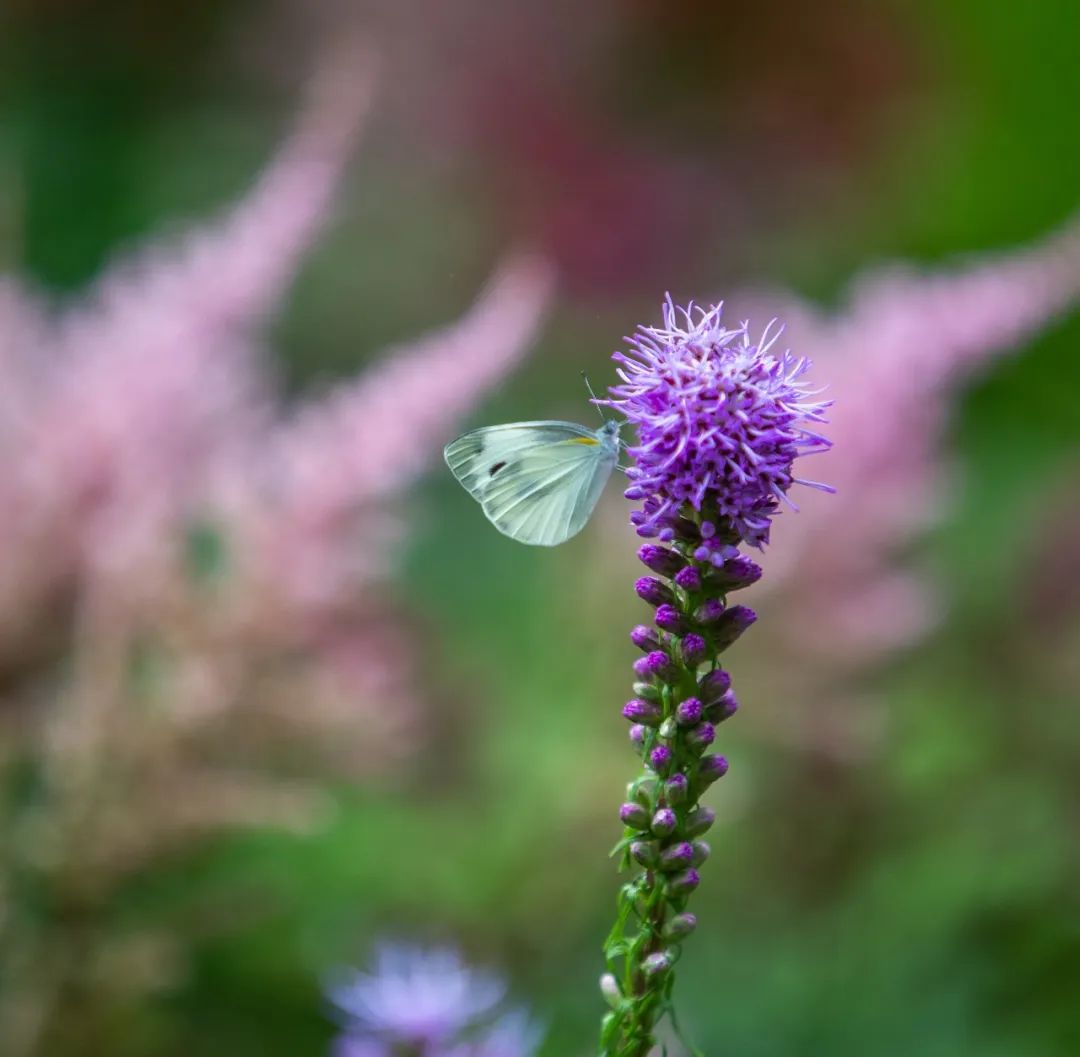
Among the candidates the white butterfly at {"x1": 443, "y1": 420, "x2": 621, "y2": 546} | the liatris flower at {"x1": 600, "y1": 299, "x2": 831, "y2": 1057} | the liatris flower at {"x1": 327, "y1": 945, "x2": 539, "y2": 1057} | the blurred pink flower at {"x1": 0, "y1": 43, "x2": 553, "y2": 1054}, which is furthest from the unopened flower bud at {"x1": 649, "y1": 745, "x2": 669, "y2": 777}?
the blurred pink flower at {"x1": 0, "y1": 43, "x2": 553, "y2": 1054}

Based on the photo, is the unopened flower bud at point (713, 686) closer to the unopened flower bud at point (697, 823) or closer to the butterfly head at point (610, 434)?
the unopened flower bud at point (697, 823)

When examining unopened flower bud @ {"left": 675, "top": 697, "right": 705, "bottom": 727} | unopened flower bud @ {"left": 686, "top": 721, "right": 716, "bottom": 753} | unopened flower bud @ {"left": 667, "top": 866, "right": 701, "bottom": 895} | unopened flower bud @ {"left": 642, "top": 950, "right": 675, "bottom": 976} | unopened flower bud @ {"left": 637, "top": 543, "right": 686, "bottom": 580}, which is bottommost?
unopened flower bud @ {"left": 642, "top": 950, "right": 675, "bottom": 976}

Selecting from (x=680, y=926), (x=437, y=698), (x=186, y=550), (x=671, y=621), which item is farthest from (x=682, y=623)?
(x=437, y=698)

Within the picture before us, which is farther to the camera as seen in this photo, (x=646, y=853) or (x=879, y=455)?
(x=879, y=455)

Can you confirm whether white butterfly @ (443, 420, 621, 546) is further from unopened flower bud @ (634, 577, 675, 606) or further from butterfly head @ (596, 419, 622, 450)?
unopened flower bud @ (634, 577, 675, 606)

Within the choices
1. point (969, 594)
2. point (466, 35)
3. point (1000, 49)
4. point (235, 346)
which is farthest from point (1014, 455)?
point (235, 346)

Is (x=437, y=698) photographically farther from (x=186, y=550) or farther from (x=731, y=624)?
(x=731, y=624)

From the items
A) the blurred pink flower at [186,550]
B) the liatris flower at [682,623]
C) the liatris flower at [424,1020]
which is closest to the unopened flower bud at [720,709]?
the liatris flower at [682,623]
